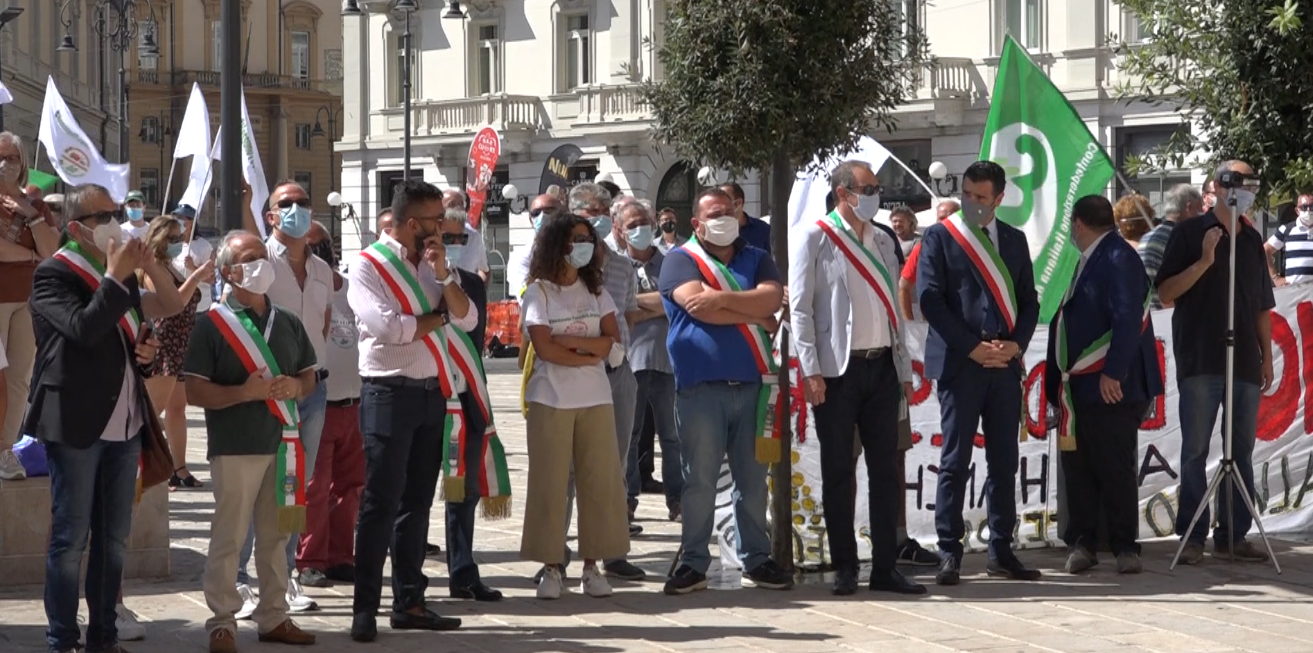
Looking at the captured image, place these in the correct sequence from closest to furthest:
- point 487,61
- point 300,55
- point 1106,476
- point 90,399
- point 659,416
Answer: point 90,399 → point 1106,476 → point 659,416 → point 487,61 → point 300,55

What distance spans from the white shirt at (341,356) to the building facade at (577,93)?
93.8 feet

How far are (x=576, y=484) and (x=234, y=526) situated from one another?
6.63 ft

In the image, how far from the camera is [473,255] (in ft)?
34.8

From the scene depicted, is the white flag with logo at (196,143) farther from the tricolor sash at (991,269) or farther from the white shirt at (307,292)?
the tricolor sash at (991,269)

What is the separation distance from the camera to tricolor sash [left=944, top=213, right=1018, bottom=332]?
961cm

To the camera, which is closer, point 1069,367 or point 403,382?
point 403,382

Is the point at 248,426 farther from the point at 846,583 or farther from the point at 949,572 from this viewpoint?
the point at 949,572

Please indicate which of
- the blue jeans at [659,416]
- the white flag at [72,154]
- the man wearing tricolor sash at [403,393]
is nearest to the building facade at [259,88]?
the white flag at [72,154]

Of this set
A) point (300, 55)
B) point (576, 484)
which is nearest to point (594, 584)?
point (576, 484)

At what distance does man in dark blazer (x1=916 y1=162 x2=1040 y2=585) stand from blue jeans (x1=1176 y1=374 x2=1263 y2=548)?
→ 3.99 feet

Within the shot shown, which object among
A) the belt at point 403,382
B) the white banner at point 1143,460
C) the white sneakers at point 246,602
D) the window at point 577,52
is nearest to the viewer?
the belt at point 403,382

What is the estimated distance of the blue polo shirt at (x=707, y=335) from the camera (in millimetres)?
9383

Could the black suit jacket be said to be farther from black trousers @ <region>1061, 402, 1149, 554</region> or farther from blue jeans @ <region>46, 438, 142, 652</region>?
black trousers @ <region>1061, 402, 1149, 554</region>

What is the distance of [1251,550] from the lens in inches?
407
